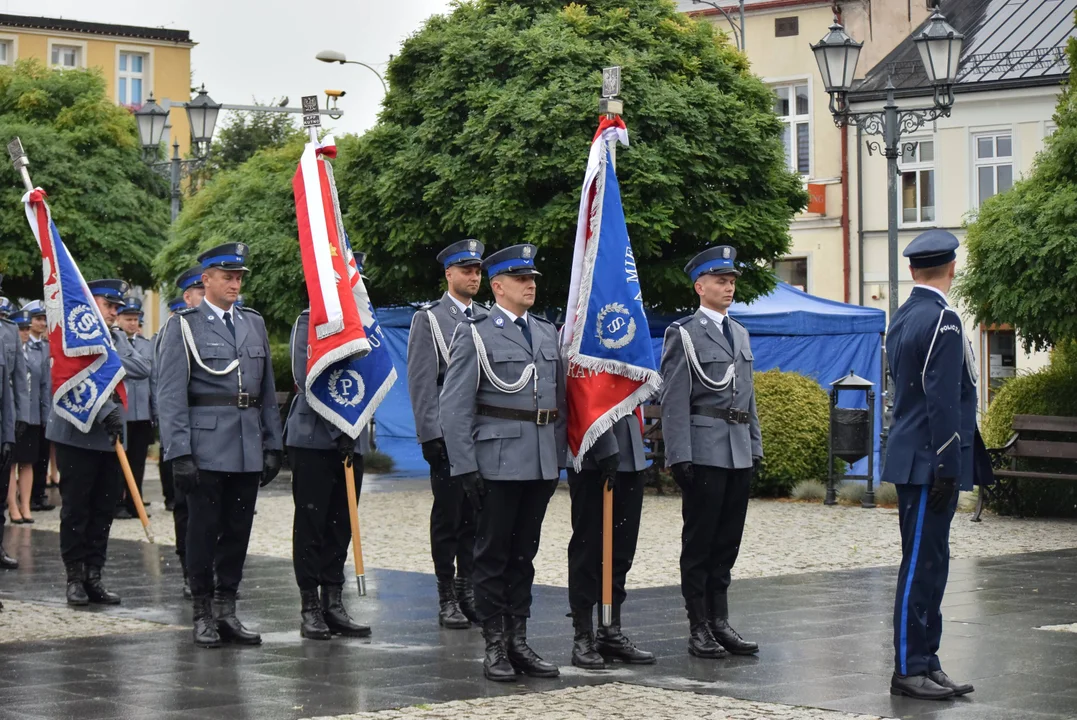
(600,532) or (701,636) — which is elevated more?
(600,532)

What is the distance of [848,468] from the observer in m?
20.0

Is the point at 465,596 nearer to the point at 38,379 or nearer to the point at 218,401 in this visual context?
the point at 218,401

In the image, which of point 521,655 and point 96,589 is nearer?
point 521,655

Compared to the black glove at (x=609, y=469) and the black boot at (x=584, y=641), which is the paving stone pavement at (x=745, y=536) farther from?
the black glove at (x=609, y=469)

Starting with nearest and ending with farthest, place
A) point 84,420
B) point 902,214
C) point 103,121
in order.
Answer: point 84,420, point 103,121, point 902,214

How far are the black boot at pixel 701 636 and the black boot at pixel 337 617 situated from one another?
187cm

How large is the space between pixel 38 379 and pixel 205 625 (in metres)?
8.16

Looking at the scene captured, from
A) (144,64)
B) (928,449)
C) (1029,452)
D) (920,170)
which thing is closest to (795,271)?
(920,170)

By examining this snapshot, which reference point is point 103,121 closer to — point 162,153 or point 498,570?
point 162,153

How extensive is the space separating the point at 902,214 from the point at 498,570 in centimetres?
2988

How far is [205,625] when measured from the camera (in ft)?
30.0

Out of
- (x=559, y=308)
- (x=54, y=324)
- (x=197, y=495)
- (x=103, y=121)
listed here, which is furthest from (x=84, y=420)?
(x=103, y=121)

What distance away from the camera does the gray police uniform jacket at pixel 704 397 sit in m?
8.68

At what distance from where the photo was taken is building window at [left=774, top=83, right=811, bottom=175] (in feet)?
126
